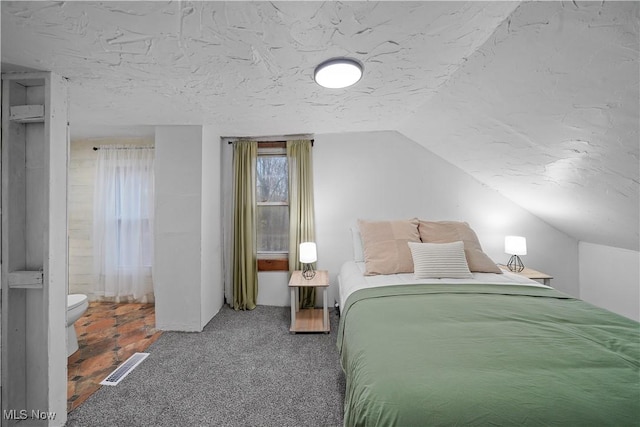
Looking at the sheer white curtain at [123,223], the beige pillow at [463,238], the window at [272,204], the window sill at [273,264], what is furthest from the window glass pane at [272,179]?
the beige pillow at [463,238]

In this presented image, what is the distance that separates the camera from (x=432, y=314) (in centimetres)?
144

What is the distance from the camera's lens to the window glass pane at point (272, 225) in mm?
3223

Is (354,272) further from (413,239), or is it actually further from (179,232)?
(179,232)

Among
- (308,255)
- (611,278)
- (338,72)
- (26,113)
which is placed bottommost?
(611,278)

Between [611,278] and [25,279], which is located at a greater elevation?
[25,279]

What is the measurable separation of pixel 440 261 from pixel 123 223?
3636 mm

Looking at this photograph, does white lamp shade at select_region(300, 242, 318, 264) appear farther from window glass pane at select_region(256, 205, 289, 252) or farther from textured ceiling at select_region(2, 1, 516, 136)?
textured ceiling at select_region(2, 1, 516, 136)

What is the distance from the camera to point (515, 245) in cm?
275

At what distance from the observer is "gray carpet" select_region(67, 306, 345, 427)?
1.52 metres

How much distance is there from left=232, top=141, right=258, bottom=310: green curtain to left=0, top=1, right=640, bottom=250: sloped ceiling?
766 millimetres

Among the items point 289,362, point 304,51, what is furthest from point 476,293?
point 304,51

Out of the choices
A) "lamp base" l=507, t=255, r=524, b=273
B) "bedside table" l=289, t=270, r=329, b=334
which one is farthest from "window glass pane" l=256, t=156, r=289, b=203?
"lamp base" l=507, t=255, r=524, b=273

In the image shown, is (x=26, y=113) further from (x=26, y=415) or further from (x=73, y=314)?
(x=26, y=415)

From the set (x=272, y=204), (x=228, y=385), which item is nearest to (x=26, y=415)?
(x=228, y=385)
